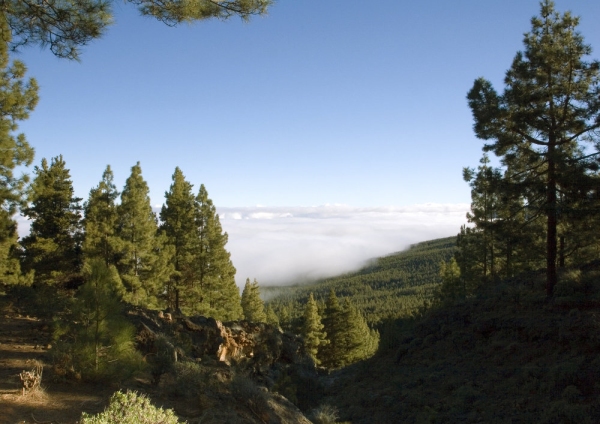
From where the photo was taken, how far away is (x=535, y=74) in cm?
1342

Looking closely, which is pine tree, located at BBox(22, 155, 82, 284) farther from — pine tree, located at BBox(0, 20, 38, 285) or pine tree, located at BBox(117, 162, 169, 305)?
pine tree, located at BBox(0, 20, 38, 285)

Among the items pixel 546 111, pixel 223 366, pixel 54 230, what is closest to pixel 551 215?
pixel 546 111

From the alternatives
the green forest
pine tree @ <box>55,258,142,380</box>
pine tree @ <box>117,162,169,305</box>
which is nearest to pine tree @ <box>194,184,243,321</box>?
the green forest

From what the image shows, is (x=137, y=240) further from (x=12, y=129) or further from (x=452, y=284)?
(x=452, y=284)

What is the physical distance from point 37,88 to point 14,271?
27.1 ft

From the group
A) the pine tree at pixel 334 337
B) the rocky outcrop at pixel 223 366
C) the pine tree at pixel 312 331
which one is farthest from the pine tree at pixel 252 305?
the rocky outcrop at pixel 223 366

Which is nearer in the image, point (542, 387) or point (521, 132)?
point (542, 387)

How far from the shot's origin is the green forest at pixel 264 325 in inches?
274

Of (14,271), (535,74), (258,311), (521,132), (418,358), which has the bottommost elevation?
(258,311)

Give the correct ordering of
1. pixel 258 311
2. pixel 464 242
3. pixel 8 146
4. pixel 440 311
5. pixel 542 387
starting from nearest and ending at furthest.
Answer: pixel 542 387 → pixel 8 146 → pixel 440 311 → pixel 464 242 → pixel 258 311

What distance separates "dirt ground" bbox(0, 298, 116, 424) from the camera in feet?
17.6

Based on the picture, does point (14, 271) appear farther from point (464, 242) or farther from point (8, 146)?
point (464, 242)

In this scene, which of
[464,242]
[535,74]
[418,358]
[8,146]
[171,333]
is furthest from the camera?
[464,242]

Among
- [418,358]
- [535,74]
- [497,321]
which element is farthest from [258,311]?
[535,74]
